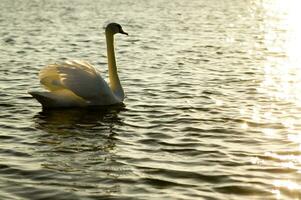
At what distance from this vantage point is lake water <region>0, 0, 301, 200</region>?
8547mm

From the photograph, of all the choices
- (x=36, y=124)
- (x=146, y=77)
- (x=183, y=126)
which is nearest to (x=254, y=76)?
(x=146, y=77)

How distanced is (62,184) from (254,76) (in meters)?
11.3

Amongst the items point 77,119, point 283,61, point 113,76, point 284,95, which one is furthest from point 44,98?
point 283,61

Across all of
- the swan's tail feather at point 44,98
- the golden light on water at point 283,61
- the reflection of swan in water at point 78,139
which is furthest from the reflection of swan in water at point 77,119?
the golden light on water at point 283,61

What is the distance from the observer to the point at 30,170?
9023mm

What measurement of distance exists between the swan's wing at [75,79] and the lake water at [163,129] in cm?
51

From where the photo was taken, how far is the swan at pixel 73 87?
1279 centimetres

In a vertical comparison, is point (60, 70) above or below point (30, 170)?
above

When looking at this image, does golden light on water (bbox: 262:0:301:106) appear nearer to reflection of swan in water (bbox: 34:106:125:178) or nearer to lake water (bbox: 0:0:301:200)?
lake water (bbox: 0:0:301:200)

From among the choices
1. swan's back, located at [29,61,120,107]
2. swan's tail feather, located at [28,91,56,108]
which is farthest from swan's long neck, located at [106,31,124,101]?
swan's tail feather, located at [28,91,56,108]

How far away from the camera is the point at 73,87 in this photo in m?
12.7

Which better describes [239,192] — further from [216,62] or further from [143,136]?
[216,62]

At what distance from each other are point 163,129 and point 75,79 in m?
2.17

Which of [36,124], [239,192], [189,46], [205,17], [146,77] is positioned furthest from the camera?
[205,17]
